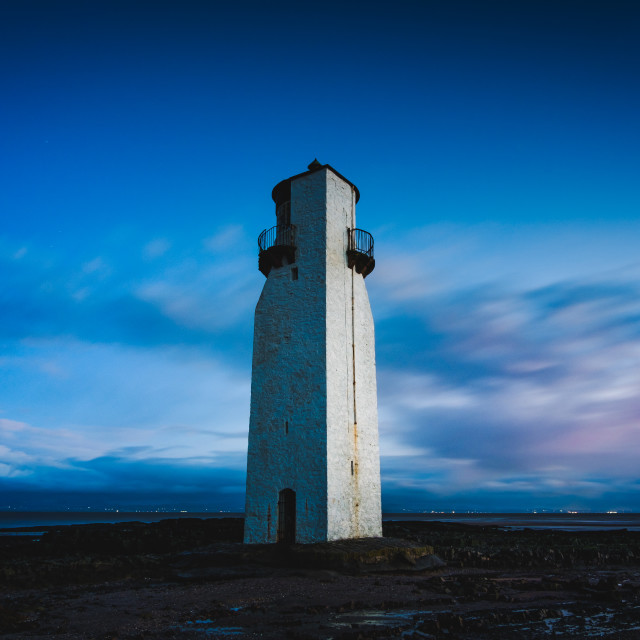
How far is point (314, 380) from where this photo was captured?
16.4 m

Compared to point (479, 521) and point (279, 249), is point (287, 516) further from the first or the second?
point (479, 521)

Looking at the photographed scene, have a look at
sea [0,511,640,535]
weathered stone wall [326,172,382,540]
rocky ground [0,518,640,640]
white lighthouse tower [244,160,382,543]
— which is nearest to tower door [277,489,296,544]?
white lighthouse tower [244,160,382,543]

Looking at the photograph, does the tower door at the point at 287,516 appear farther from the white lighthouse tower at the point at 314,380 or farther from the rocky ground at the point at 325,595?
the rocky ground at the point at 325,595

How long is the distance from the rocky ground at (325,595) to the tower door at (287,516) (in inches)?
31.7

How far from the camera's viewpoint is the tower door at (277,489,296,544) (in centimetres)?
1605

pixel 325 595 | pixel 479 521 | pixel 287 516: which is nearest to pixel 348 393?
pixel 287 516

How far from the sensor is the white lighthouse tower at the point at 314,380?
1589cm

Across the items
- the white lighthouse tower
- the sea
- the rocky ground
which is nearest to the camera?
the rocky ground

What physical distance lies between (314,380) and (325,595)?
6.29m

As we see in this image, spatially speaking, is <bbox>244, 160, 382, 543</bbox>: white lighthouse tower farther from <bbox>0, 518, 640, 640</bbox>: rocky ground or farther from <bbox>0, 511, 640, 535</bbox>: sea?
<bbox>0, 511, 640, 535</bbox>: sea

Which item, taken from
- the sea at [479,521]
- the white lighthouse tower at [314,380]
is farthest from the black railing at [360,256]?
the sea at [479,521]

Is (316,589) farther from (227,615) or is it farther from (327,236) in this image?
(327,236)

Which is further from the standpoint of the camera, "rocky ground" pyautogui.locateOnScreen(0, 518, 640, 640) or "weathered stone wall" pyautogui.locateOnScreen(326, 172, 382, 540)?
"weathered stone wall" pyautogui.locateOnScreen(326, 172, 382, 540)

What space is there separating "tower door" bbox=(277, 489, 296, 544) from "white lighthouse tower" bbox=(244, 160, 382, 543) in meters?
0.03
